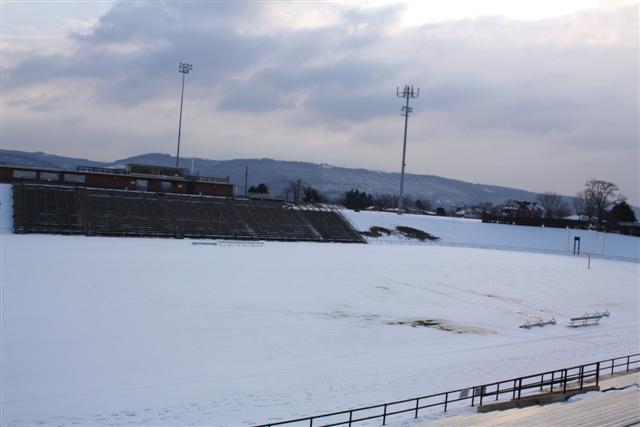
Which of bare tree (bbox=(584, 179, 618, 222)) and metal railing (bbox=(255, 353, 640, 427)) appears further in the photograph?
bare tree (bbox=(584, 179, 618, 222))

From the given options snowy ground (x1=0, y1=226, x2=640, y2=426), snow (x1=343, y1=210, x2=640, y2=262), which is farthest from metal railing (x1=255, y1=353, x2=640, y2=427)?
snow (x1=343, y1=210, x2=640, y2=262)

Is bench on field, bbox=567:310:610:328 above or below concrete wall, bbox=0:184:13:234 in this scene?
below

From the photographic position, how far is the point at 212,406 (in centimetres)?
1257

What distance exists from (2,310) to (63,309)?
188 cm

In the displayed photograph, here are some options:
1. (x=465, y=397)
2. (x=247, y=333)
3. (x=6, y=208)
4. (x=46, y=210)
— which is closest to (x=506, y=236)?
(x=46, y=210)

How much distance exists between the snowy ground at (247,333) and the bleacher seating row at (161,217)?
6.84 m

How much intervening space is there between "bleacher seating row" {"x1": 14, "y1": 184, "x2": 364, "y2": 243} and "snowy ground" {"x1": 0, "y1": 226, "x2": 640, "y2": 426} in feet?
22.4

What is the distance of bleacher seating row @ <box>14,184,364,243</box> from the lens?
43.8 meters

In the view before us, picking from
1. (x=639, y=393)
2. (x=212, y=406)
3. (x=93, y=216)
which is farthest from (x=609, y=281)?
(x=93, y=216)

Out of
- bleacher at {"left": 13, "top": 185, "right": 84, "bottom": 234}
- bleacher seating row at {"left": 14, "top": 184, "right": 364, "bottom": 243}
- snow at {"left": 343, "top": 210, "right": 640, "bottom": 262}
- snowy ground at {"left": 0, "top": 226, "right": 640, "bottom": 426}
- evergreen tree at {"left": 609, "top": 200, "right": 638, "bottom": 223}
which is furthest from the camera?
evergreen tree at {"left": 609, "top": 200, "right": 638, "bottom": 223}

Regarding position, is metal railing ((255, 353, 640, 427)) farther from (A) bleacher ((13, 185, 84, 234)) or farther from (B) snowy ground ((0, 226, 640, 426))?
(A) bleacher ((13, 185, 84, 234))

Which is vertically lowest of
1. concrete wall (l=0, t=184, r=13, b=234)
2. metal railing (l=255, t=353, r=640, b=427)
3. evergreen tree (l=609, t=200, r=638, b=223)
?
metal railing (l=255, t=353, r=640, b=427)

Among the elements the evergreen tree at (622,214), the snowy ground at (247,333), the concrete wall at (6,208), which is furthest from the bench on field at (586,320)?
the evergreen tree at (622,214)

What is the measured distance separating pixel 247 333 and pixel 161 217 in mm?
33656
